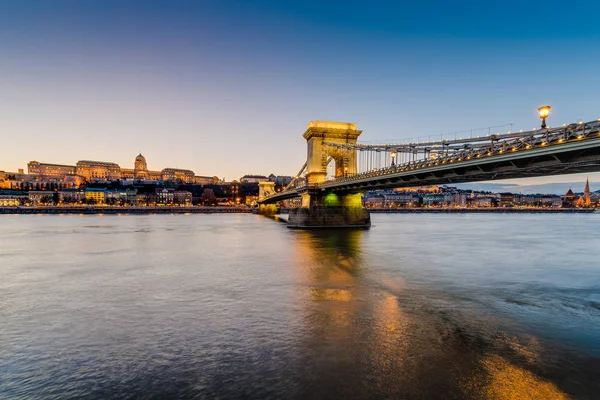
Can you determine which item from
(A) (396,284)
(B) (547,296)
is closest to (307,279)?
(A) (396,284)

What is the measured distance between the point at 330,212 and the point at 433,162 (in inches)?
895

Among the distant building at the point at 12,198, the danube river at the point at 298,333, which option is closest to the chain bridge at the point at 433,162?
the danube river at the point at 298,333

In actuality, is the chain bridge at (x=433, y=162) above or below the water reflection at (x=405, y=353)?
above

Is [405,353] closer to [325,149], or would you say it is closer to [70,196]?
[325,149]

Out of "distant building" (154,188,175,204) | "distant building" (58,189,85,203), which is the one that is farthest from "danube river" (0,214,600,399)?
"distant building" (58,189,85,203)

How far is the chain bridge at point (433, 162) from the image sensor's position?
53.0 feet

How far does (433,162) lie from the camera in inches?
1081

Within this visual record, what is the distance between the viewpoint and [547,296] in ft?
46.6

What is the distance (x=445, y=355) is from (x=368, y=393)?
2.71 meters

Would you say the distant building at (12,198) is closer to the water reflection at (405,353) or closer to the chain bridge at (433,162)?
the chain bridge at (433,162)

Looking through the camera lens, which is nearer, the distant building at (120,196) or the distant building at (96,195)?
the distant building at (96,195)

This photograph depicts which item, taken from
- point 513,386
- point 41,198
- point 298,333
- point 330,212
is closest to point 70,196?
point 41,198

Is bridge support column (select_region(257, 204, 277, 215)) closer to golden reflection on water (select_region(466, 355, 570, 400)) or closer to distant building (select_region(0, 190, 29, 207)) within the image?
distant building (select_region(0, 190, 29, 207))

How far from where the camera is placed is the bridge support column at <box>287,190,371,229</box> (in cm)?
4862
